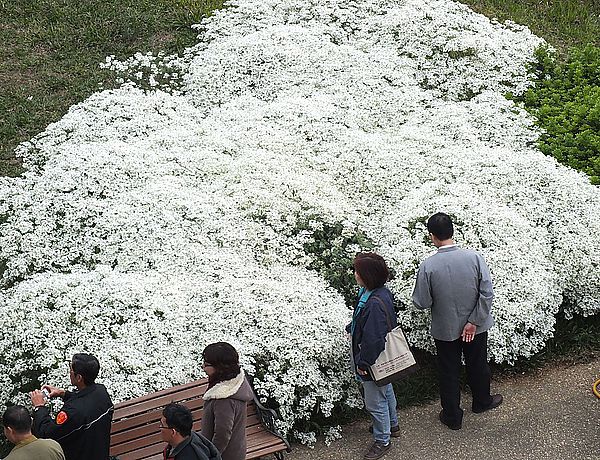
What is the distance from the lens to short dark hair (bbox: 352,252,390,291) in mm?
6496

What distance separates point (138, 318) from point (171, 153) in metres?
3.41

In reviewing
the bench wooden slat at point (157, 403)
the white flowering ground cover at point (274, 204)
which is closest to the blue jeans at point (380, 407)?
the white flowering ground cover at point (274, 204)

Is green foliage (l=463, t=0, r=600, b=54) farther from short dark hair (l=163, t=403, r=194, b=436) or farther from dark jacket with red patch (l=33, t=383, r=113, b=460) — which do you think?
short dark hair (l=163, t=403, r=194, b=436)

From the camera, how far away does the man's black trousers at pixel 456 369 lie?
23.2 feet

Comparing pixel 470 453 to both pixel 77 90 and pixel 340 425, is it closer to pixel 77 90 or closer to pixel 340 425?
pixel 340 425

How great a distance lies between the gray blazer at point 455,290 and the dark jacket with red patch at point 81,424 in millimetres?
2998

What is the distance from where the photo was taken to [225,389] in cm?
531

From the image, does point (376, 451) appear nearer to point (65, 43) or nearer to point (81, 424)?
point (81, 424)

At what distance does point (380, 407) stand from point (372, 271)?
4.14ft

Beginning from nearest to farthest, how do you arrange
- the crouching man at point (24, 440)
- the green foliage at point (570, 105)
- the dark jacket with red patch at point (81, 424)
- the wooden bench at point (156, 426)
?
1. the crouching man at point (24, 440)
2. the dark jacket with red patch at point (81, 424)
3. the wooden bench at point (156, 426)
4. the green foliage at point (570, 105)

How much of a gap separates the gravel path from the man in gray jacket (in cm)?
54

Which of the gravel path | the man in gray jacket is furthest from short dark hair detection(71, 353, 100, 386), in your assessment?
the man in gray jacket

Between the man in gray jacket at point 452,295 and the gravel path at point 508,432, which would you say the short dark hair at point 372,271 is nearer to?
the man in gray jacket at point 452,295

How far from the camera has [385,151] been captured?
10.3 meters
